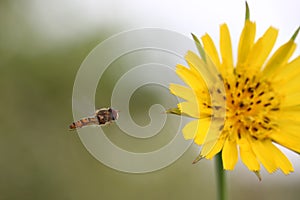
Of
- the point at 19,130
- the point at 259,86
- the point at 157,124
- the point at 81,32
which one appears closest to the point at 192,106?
the point at 157,124

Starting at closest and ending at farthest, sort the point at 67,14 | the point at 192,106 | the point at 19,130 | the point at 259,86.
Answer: the point at 192,106 → the point at 259,86 → the point at 19,130 → the point at 67,14

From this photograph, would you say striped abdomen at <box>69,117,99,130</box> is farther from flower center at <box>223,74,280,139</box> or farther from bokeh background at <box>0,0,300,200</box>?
bokeh background at <box>0,0,300,200</box>

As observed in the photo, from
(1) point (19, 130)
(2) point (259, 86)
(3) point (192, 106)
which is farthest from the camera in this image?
(1) point (19, 130)

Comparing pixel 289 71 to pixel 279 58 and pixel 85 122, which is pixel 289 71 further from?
pixel 85 122

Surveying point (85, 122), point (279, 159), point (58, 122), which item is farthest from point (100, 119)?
point (58, 122)

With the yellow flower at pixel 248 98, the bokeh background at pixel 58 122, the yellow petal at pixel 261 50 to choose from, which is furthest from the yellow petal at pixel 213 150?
the bokeh background at pixel 58 122

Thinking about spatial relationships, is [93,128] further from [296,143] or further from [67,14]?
[67,14]
